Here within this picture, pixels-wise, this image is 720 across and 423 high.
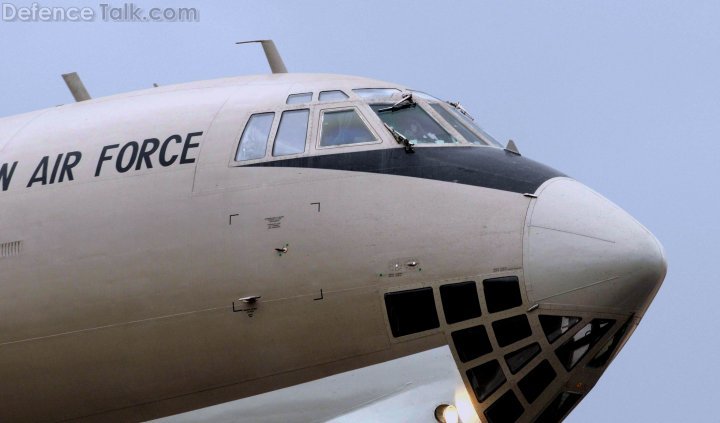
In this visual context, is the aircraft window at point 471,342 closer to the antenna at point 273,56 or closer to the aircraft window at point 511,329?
the aircraft window at point 511,329

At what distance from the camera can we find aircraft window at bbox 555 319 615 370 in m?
13.5

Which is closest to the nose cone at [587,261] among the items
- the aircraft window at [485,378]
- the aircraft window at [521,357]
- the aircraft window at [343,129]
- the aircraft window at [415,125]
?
the aircraft window at [521,357]

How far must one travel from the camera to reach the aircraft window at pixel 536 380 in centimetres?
1352

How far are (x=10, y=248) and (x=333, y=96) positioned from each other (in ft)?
11.2

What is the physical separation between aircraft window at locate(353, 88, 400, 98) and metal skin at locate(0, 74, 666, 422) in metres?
0.16

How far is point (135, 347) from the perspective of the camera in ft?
47.0

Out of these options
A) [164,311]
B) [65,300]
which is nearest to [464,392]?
[164,311]

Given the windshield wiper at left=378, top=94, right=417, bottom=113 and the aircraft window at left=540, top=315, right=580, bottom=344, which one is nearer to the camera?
the aircraft window at left=540, top=315, right=580, bottom=344

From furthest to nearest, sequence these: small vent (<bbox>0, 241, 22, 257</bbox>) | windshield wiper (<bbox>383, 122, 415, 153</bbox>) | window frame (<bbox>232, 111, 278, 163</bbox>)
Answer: small vent (<bbox>0, 241, 22, 257</bbox>) → window frame (<bbox>232, 111, 278, 163</bbox>) → windshield wiper (<bbox>383, 122, 415, 153</bbox>)

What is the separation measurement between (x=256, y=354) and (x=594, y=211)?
3.25 m

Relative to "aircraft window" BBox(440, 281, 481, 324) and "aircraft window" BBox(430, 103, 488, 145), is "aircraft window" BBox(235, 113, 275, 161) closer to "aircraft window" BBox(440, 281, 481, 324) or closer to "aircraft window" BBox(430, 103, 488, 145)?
"aircraft window" BBox(430, 103, 488, 145)

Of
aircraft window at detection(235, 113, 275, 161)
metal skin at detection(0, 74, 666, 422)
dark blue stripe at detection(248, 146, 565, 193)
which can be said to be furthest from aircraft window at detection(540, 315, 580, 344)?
aircraft window at detection(235, 113, 275, 161)

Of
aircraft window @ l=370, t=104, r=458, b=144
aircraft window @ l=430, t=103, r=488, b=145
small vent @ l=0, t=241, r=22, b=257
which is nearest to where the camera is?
aircraft window @ l=370, t=104, r=458, b=144

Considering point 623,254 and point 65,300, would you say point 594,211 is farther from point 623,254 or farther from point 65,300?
point 65,300
